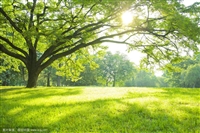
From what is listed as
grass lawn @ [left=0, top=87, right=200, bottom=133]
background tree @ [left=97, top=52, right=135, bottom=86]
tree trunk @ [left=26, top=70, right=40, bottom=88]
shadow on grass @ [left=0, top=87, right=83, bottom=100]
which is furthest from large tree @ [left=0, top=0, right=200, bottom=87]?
background tree @ [left=97, top=52, right=135, bottom=86]

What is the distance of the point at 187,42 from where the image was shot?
1306 cm

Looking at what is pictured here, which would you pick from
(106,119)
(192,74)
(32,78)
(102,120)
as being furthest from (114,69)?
(102,120)

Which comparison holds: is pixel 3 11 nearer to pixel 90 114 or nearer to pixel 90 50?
pixel 90 50

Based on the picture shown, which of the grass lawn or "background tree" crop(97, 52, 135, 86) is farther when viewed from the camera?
"background tree" crop(97, 52, 135, 86)

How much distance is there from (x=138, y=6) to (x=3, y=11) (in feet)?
33.5

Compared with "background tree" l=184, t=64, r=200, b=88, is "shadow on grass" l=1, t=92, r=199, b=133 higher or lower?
lower

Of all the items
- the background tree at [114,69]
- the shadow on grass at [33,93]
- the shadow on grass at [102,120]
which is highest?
the background tree at [114,69]

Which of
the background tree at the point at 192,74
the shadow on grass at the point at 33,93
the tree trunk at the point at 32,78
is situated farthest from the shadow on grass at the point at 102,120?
the background tree at the point at 192,74

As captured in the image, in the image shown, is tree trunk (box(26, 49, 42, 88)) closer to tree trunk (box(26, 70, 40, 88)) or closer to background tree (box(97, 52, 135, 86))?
tree trunk (box(26, 70, 40, 88))

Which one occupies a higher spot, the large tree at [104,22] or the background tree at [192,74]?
the large tree at [104,22]

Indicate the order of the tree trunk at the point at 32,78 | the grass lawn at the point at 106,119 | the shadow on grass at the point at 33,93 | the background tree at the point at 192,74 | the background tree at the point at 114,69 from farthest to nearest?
the background tree at the point at 114,69, the background tree at the point at 192,74, the tree trunk at the point at 32,78, the shadow on grass at the point at 33,93, the grass lawn at the point at 106,119

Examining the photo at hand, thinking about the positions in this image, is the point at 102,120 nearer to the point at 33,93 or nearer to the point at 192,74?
A: the point at 33,93

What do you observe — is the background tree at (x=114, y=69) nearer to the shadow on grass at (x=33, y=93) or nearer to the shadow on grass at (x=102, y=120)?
the shadow on grass at (x=33, y=93)

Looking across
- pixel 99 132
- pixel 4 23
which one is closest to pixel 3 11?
pixel 4 23
